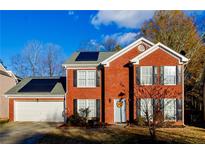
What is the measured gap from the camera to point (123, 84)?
22656 mm

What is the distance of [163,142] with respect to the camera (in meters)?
14.1

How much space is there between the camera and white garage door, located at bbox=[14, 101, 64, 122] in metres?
24.0

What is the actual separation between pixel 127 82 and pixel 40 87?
8.81m

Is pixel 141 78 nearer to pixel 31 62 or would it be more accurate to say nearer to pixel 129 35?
pixel 129 35

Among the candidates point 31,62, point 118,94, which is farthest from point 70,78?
point 31,62

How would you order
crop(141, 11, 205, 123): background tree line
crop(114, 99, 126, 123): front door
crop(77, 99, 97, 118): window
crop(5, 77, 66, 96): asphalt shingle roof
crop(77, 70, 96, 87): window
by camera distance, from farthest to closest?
crop(141, 11, 205, 123): background tree line → crop(5, 77, 66, 96): asphalt shingle roof → crop(77, 70, 96, 87): window → crop(77, 99, 97, 118): window → crop(114, 99, 126, 123): front door

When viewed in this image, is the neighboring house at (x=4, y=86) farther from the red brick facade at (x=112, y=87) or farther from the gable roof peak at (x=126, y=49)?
the gable roof peak at (x=126, y=49)

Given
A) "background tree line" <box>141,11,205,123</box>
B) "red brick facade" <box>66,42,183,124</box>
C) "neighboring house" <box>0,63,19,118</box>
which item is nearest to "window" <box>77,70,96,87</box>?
"red brick facade" <box>66,42,183,124</box>

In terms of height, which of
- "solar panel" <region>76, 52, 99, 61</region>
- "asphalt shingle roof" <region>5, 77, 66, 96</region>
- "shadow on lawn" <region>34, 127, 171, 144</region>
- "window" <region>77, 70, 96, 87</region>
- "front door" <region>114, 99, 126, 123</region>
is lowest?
"shadow on lawn" <region>34, 127, 171, 144</region>

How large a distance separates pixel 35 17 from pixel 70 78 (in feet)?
36.3

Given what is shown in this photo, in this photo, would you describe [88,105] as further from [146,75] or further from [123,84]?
[146,75]

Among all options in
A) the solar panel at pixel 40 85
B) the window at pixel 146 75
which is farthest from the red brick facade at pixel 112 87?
the solar panel at pixel 40 85

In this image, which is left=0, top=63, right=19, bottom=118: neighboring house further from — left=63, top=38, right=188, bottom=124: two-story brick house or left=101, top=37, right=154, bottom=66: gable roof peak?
left=101, top=37, right=154, bottom=66: gable roof peak

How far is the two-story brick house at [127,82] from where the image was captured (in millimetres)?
21266
